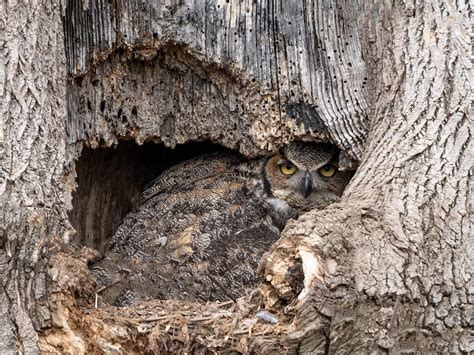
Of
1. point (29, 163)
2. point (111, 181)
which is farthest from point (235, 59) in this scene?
point (29, 163)

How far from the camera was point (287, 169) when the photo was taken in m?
4.10

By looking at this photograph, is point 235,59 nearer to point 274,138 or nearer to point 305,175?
point 274,138

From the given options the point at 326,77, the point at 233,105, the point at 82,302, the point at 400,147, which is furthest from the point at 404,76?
the point at 82,302

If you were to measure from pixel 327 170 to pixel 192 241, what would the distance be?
0.88 metres

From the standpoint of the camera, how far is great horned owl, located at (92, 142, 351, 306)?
3600 mm

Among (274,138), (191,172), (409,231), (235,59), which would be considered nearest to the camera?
(409,231)

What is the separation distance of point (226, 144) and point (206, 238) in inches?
19.9

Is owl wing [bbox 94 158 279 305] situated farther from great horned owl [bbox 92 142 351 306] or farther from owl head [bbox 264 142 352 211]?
owl head [bbox 264 142 352 211]

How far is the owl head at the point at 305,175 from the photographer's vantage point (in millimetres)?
3992

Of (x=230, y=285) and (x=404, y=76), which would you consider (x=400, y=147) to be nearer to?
(x=404, y=76)

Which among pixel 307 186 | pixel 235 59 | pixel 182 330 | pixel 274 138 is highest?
pixel 235 59

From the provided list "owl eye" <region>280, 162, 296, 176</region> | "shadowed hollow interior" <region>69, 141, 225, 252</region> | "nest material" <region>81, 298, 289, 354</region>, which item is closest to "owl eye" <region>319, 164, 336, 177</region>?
"owl eye" <region>280, 162, 296, 176</region>

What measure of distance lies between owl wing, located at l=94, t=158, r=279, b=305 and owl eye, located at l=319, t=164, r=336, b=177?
371mm

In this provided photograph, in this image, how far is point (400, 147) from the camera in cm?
278
